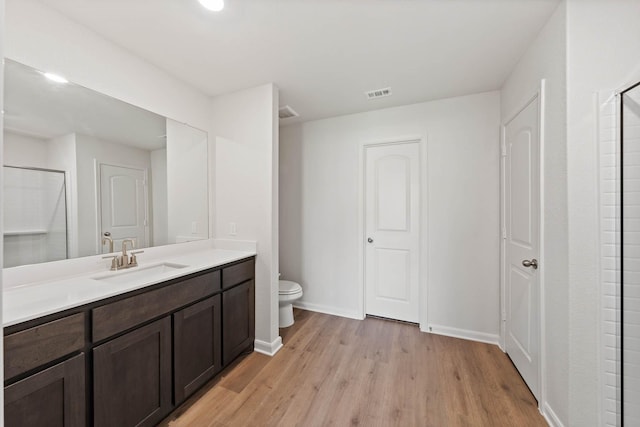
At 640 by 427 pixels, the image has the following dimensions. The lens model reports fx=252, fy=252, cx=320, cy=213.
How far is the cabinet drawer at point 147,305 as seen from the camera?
1.22m

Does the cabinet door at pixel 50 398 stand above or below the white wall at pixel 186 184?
below

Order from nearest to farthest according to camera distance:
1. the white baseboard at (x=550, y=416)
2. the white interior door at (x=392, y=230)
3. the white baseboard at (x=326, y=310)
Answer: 1. the white baseboard at (x=550, y=416)
2. the white interior door at (x=392, y=230)
3. the white baseboard at (x=326, y=310)

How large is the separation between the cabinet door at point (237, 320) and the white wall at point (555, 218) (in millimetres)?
2088

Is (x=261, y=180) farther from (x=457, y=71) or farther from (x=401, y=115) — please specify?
(x=457, y=71)

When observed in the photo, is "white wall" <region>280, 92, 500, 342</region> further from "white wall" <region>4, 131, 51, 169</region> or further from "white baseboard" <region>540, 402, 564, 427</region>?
"white wall" <region>4, 131, 51, 169</region>

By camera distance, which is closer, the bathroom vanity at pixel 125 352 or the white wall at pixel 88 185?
the bathroom vanity at pixel 125 352

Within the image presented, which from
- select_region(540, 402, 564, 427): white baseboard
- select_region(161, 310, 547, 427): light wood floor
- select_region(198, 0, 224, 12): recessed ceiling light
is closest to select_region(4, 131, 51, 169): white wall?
select_region(198, 0, 224, 12): recessed ceiling light

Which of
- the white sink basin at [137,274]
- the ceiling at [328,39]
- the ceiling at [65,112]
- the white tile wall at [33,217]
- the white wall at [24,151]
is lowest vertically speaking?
the white sink basin at [137,274]

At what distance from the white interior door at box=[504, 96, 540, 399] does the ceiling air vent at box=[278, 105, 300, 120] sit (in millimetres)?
2050

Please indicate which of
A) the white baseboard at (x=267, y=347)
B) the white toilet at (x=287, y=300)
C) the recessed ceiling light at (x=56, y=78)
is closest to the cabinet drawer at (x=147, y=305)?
the white baseboard at (x=267, y=347)

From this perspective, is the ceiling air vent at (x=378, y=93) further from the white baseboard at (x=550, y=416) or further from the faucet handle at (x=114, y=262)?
the white baseboard at (x=550, y=416)

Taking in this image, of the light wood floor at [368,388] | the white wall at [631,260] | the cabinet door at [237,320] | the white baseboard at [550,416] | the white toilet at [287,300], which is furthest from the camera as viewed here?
the white toilet at [287,300]

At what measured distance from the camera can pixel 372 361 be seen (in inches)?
82.8

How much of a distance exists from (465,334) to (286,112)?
2.93 meters
